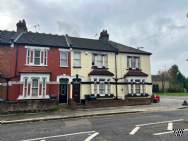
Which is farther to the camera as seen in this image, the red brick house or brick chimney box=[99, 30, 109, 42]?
brick chimney box=[99, 30, 109, 42]

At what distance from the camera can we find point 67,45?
2627 cm

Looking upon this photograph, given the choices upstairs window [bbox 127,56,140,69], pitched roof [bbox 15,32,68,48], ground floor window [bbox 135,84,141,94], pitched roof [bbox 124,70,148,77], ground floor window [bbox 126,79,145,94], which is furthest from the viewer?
upstairs window [bbox 127,56,140,69]

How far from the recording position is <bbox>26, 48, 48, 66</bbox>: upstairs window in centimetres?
2420

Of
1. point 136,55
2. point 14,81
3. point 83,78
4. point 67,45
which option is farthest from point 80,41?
point 14,81

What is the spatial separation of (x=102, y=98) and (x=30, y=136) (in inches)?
646

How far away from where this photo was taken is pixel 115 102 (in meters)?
24.8

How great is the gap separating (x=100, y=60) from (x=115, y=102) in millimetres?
5983

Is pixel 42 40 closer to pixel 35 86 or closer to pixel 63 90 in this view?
pixel 35 86

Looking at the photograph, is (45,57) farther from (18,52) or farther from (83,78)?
(83,78)

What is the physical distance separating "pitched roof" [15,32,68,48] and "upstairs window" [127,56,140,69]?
8944mm

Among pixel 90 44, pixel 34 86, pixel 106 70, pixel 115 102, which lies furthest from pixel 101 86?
pixel 34 86

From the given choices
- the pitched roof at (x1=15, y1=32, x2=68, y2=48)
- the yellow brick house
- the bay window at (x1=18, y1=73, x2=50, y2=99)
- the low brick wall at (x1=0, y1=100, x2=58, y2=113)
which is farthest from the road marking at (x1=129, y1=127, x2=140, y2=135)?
the pitched roof at (x1=15, y1=32, x2=68, y2=48)

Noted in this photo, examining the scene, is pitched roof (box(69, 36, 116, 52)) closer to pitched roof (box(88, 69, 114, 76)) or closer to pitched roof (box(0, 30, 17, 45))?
pitched roof (box(88, 69, 114, 76))

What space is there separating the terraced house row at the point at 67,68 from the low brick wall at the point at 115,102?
5.46 ft
